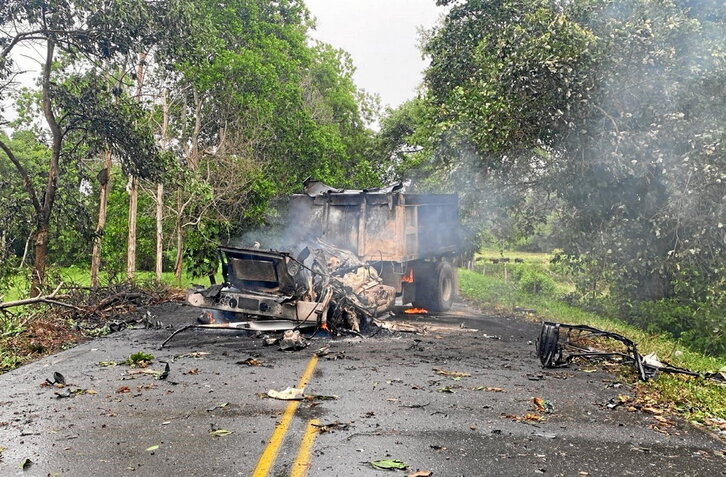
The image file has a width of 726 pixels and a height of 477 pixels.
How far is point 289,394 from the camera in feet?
21.7

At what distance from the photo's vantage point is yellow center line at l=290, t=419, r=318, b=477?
4420mm

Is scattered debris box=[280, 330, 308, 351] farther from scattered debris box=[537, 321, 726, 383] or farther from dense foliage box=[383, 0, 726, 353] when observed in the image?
dense foliage box=[383, 0, 726, 353]

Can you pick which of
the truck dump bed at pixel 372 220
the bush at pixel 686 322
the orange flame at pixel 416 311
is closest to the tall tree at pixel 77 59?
the truck dump bed at pixel 372 220

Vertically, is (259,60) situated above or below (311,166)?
above

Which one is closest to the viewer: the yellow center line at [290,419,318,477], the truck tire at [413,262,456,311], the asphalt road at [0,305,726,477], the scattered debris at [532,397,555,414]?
the yellow center line at [290,419,318,477]

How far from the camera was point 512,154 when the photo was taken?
53.3 ft

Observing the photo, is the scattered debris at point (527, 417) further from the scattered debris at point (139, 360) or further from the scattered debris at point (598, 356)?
the scattered debris at point (139, 360)

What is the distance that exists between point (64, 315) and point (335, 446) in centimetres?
942

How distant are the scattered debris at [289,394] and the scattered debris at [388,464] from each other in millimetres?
2011

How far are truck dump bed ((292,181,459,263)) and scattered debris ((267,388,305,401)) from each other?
6677mm

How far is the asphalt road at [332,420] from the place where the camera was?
464 cm

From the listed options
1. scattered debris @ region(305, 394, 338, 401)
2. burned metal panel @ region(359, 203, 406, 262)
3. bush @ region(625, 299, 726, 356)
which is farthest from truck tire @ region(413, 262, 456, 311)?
scattered debris @ region(305, 394, 338, 401)

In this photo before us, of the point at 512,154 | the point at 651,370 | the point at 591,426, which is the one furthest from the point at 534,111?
the point at 591,426

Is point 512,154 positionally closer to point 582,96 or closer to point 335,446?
point 582,96
